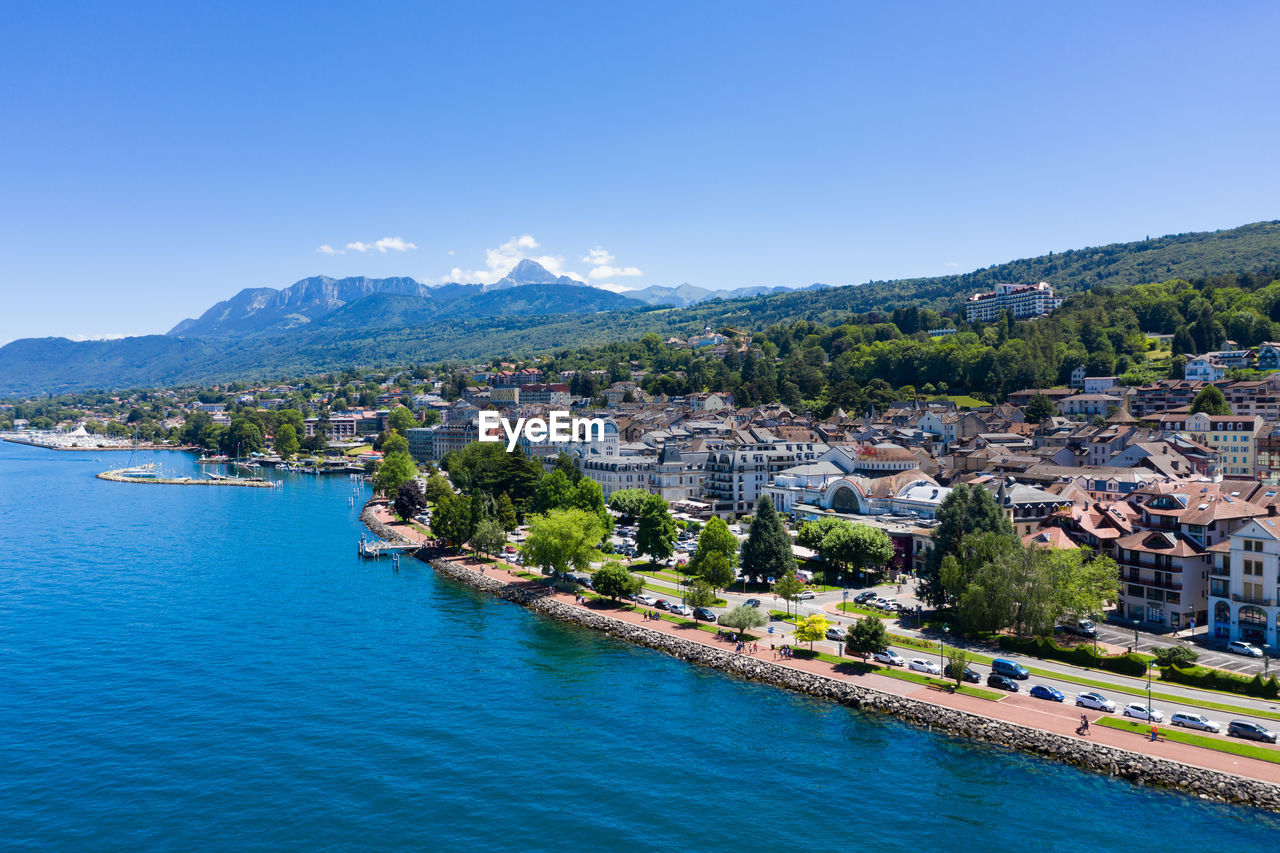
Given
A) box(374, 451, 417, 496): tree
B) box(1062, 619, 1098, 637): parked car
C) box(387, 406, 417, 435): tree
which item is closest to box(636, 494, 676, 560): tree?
box(1062, 619, 1098, 637): parked car

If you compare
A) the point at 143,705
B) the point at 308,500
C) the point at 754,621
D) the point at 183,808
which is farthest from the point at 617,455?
the point at 183,808

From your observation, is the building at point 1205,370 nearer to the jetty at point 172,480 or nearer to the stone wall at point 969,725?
the stone wall at point 969,725

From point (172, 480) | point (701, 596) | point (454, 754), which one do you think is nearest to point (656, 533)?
point (701, 596)

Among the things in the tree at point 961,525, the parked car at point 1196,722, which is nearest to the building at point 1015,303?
the tree at point 961,525

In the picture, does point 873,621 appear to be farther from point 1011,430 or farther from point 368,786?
point 1011,430

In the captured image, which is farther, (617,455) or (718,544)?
(617,455)

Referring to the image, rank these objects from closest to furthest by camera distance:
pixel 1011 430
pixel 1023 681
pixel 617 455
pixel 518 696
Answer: pixel 1023 681
pixel 518 696
pixel 617 455
pixel 1011 430

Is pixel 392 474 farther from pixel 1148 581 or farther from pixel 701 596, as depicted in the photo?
pixel 1148 581
